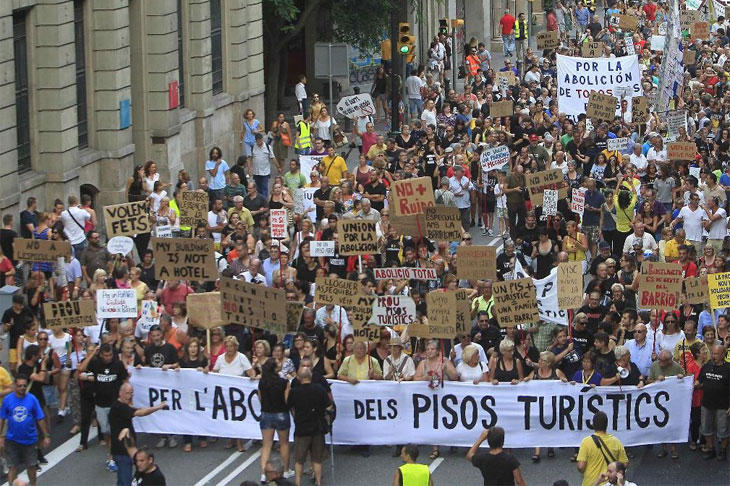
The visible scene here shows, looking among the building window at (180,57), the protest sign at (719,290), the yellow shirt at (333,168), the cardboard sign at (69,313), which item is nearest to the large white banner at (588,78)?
the yellow shirt at (333,168)

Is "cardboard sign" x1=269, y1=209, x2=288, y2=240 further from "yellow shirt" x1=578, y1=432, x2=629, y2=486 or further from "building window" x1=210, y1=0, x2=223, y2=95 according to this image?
"building window" x1=210, y1=0, x2=223, y2=95

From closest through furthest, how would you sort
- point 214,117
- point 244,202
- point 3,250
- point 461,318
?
point 461,318, point 3,250, point 244,202, point 214,117

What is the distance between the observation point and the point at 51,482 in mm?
17188

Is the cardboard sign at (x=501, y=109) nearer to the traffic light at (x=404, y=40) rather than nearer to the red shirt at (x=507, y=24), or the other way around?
the traffic light at (x=404, y=40)

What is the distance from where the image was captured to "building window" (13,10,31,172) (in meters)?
26.1

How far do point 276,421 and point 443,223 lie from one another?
5742mm

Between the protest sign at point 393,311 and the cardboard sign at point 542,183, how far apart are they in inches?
248

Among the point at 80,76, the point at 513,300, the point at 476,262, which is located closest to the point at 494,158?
the point at 80,76

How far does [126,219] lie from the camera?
74.4ft

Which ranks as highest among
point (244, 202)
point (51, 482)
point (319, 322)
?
point (244, 202)

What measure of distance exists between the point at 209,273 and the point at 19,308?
2212 mm

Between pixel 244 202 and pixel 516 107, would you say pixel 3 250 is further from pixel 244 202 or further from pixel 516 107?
pixel 516 107

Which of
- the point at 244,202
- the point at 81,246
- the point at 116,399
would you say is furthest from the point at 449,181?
the point at 116,399

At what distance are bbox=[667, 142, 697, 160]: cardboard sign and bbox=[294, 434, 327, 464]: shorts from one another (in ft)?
40.1
